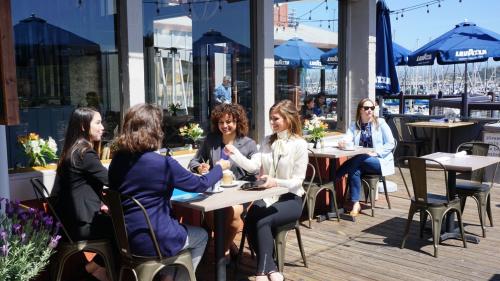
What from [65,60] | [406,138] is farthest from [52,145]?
[406,138]

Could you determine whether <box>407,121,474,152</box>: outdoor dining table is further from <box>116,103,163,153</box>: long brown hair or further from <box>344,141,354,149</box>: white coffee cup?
<box>116,103,163,153</box>: long brown hair

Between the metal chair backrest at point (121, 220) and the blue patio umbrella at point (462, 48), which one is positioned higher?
the blue patio umbrella at point (462, 48)

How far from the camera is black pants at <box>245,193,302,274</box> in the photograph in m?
3.36

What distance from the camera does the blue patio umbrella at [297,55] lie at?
600 cm

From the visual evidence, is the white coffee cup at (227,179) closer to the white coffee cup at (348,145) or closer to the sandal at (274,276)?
the sandal at (274,276)

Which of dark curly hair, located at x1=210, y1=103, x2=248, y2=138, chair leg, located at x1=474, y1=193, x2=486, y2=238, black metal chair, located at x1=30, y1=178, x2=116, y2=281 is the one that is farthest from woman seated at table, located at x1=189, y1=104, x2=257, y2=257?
chair leg, located at x1=474, y1=193, x2=486, y2=238

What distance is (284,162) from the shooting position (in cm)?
363

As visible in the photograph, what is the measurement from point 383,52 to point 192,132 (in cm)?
351

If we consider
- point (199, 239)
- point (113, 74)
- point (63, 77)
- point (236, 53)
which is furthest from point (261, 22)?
point (199, 239)

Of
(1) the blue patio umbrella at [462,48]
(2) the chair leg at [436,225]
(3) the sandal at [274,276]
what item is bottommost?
(3) the sandal at [274,276]

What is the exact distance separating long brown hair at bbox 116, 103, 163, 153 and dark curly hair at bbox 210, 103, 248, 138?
3.79 feet

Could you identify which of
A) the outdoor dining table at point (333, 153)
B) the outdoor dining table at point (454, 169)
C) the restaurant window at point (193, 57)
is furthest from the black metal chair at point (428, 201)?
the restaurant window at point (193, 57)

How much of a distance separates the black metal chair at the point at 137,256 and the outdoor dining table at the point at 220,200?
1.03 feet

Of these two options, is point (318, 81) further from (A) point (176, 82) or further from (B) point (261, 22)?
(A) point (176, 82)
